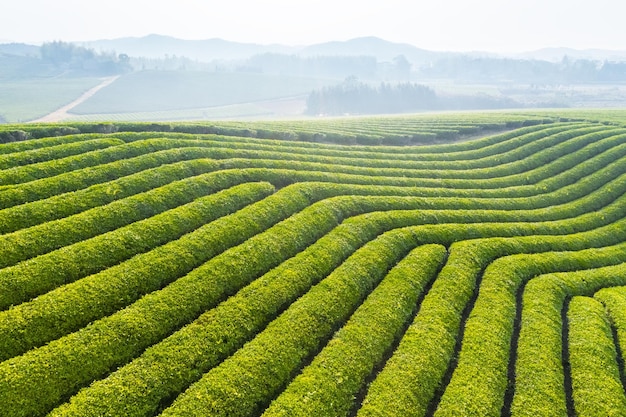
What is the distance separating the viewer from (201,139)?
4994 centimetres

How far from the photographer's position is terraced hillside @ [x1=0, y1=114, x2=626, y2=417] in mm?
18766

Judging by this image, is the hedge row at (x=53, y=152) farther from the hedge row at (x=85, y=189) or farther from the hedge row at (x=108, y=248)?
the hedge row at (x=108, y=248)

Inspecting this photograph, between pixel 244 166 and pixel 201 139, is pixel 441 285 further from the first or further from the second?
pixel 201 139

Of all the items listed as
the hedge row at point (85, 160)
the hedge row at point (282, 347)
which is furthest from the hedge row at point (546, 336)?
the hedge row at point (85, 160)

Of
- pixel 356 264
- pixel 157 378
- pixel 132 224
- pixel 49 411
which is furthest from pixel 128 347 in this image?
pixel 356 264

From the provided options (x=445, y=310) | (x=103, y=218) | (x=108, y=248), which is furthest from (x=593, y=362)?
(x=103, y=218)

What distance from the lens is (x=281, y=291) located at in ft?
82.2

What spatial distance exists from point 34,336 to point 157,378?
5.84m

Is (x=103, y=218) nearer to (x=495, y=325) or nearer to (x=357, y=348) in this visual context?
(x=357, y=348)

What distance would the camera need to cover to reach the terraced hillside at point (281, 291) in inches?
739

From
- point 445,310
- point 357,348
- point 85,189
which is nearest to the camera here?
point 357,348

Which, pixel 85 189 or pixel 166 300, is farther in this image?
pixel 85 189

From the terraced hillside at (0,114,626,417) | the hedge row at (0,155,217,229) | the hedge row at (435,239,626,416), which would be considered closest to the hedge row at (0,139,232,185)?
the terraced hillside at (0,114,626,417)

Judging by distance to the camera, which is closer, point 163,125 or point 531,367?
point 531,367
